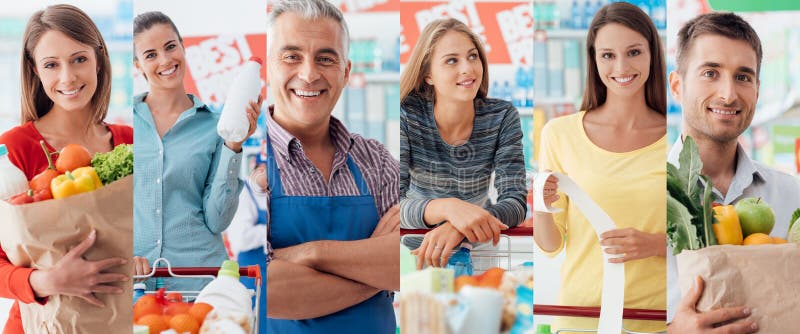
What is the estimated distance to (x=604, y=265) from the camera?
3609mm

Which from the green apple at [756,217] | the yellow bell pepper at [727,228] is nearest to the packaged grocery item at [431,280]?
the yellow bell pepper at [727,228]

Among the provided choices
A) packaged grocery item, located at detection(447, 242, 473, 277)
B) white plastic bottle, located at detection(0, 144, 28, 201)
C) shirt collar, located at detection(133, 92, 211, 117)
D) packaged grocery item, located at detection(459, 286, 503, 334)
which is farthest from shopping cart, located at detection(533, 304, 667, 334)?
white plastic bottle, located at detection(0, 144, 28, 201)

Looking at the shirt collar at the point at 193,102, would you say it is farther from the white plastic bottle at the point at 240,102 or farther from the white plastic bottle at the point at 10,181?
the white plastic bottle at the point at 10,181

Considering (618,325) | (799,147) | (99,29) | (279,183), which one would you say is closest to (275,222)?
(279,183)

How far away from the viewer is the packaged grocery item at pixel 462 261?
3738 millimetres

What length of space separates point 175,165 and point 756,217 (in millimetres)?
2483

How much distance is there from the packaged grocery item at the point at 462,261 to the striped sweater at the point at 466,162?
0.64 ft

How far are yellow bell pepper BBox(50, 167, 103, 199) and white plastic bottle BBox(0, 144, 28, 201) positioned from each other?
0.15 meters

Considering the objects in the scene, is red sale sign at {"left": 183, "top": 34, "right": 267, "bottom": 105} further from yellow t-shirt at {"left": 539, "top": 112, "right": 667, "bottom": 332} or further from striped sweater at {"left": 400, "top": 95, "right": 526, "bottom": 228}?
yellow t-shirt at {"left": 539, "top": 112, "right": 667, "bottom": 332}

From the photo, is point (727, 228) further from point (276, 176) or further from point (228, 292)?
point (228, 292)

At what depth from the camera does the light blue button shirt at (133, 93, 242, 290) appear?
379 cm

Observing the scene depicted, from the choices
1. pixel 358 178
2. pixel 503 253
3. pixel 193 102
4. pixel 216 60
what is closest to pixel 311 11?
pixel 216 60

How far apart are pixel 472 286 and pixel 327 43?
4.14ft

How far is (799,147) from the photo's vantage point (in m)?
3.52
